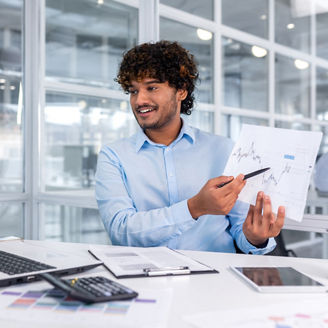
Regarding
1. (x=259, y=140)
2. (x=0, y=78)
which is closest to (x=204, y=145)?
(x=259, y=140)

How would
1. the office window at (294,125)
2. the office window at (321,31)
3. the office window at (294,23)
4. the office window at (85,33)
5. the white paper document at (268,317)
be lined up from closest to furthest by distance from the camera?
the white paper document at (268,317), the office window at (85,33), the office window at (321,31), the office window at (294,125), the office window at (294,23)

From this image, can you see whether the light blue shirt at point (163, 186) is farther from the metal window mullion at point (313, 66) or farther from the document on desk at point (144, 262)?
the metal window mullion at point (313, 66)

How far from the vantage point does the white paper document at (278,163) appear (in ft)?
3.88

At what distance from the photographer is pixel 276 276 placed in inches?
42.8

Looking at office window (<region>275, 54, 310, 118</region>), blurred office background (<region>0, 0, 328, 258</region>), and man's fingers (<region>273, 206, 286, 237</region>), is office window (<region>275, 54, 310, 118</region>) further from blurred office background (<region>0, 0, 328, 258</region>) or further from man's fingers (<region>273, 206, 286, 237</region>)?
man's fingers (<region>273, 206, 286, 237</region>)

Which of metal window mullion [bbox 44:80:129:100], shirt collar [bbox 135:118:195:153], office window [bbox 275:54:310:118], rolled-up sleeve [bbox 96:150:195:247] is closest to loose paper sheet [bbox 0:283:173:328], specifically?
rolled-up sleeve [bbox 96:150:195:247]

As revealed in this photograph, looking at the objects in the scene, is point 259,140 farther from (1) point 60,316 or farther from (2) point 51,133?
(2) point 51,133

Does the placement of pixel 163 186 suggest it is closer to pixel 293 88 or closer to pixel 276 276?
pixel 276 276

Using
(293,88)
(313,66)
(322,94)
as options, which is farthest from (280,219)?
(293,88)

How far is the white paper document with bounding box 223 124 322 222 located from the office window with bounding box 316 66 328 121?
2.33 metres

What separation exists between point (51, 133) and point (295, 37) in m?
2.29

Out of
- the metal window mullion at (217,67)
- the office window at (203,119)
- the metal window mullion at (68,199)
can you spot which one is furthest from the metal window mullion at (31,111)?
the metal window mullion at (217,67)

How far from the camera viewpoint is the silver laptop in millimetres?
1031

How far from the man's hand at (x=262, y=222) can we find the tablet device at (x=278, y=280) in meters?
0.18
